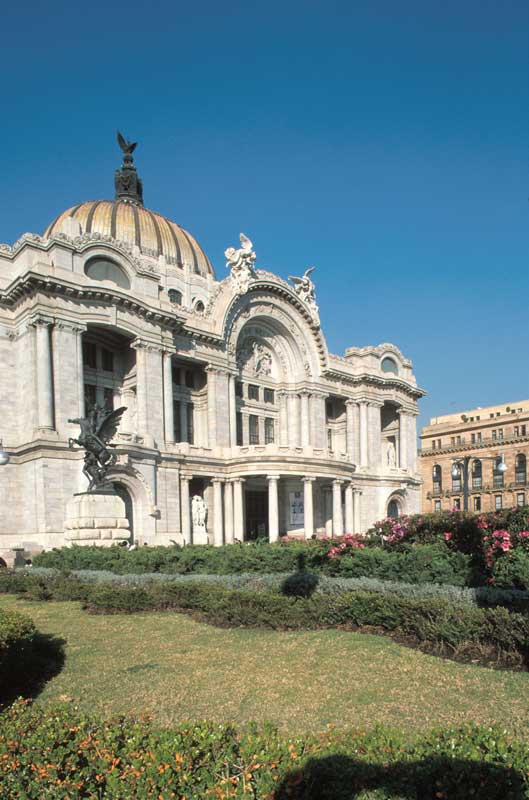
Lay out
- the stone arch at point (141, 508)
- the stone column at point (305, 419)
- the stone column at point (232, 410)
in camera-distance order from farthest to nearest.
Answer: the stone column at point (305, 419) < the stone column at point (232, 410) < the stone arch at point (141, 508)

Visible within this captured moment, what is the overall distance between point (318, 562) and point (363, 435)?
41.5m

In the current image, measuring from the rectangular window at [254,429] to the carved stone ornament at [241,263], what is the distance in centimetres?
1070

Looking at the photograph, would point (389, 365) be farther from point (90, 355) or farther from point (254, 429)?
point (90, 355)

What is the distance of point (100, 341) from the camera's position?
132ft

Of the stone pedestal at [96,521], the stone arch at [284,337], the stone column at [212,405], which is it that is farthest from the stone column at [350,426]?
the stone pedestal at [96,521]

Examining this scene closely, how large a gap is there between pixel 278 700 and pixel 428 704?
2.04 m

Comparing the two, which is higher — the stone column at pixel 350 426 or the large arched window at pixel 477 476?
the stone column at pixel 350 426

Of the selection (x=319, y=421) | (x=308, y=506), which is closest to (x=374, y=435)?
(x=319, y=421)

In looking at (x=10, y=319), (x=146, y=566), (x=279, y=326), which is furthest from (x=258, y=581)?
(x=279, y=326)

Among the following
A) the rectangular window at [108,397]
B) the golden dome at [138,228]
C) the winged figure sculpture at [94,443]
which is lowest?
the winged figure sculpture at [94,443]

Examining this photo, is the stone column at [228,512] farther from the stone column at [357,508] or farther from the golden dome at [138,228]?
the golden dome at [138,228]

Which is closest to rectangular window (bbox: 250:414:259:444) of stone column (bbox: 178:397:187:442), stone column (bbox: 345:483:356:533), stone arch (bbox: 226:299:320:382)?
stone arch (bbox: 226:299:320:382)

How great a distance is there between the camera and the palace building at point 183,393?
34.7 m

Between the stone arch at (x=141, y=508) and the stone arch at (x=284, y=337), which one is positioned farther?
the stone arch at (x=284, y=337)
